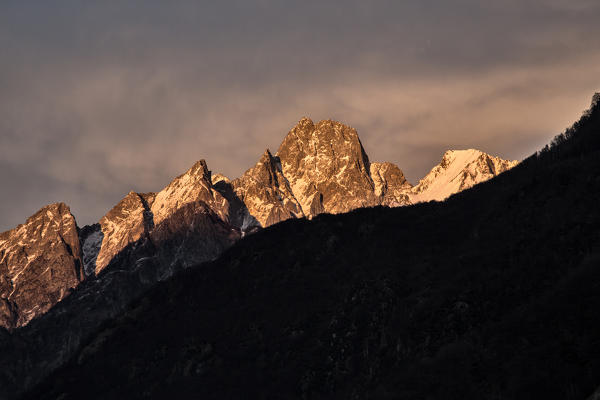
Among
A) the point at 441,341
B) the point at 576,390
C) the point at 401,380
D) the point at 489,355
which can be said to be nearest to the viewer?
the point at 576,390

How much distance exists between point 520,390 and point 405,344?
62687 mm

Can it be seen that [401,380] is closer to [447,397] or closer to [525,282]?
[447,397]

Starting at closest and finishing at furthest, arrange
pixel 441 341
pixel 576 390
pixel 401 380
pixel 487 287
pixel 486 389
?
pixel 576 390 < pixel 486 389 < pixel 401 380 < pixel 441 341 < pixel 487 287

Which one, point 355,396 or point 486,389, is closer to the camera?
point 486,389

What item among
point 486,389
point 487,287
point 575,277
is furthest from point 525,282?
point 486,389

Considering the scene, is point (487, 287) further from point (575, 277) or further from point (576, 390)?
point (576, 390)

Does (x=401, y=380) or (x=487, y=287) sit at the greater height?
(x=487, y=287)

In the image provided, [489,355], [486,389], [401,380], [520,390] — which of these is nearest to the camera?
[520,390]

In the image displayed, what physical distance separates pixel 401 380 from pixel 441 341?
649 inches

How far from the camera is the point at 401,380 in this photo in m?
167

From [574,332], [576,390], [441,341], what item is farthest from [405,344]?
[576,390]

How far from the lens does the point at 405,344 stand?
19150cm

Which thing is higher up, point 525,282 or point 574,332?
point 525,282

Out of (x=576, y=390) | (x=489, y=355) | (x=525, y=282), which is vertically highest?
(x=525, y=282)
